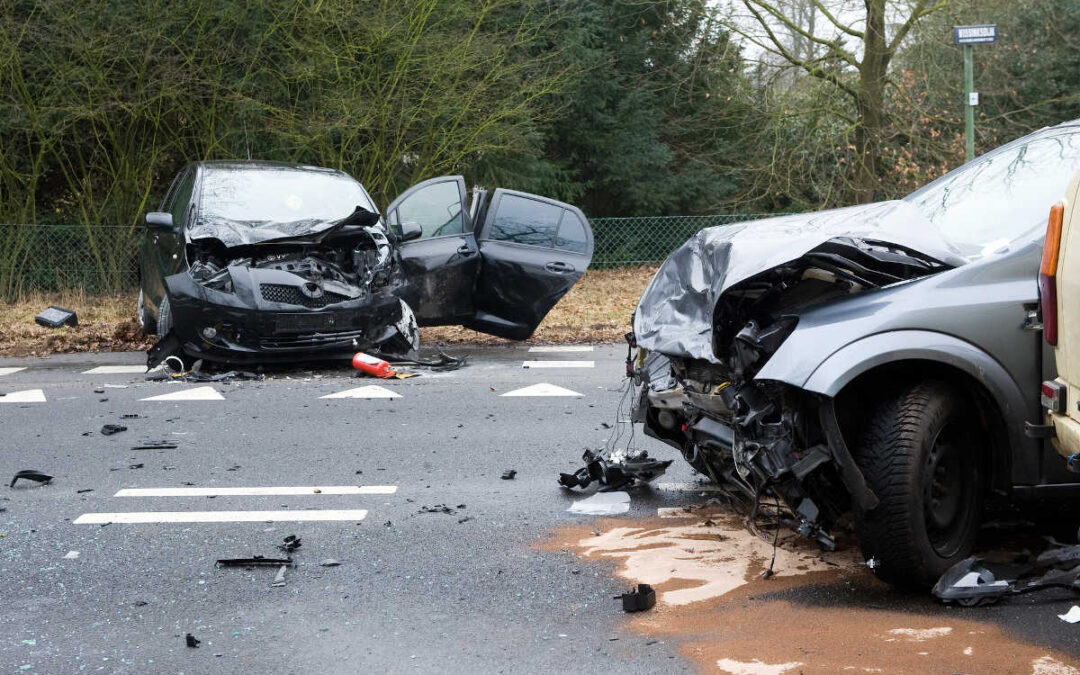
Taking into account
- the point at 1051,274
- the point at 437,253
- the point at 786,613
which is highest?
the point at 437,253

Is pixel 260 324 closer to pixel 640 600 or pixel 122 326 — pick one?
pixel 122 326

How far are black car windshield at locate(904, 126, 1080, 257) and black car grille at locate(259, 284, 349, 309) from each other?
18.5ft

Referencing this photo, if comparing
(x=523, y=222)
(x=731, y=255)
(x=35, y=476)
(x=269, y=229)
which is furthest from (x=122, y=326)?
(x=731, y=255)

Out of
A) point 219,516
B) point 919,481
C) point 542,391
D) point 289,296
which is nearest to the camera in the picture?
point 919,481

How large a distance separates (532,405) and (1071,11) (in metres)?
18.3

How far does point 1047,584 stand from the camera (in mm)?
4070

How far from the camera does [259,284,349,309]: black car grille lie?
30.8 feet

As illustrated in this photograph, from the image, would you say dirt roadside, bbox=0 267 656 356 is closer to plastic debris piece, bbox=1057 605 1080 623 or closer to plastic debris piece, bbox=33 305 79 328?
plastic debris piece, bbox=33 305 79 328

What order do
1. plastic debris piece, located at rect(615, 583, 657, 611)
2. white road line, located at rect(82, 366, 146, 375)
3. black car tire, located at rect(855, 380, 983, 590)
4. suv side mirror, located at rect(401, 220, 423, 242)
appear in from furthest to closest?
suv side mirror, located at rect(401, 220, 423, 242) → white road line, located at rect(82, 366, 146, 375) → plastic debris piece, located at rect(615, 583, 657, 611) → black car tire, located at rect(855, 380, 983, 590)

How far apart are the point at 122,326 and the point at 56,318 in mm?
1236

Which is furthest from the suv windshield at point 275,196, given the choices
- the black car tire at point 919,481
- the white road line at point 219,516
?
the black car tire at point 919,481

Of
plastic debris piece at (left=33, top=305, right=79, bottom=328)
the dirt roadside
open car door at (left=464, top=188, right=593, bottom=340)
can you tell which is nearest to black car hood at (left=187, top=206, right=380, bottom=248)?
open car door at (left=464, top=188, right=593, bottom=340)

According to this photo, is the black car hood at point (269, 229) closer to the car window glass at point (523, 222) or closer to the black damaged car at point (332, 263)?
the black damaged car at point (332, 263)

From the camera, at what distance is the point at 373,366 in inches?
378
